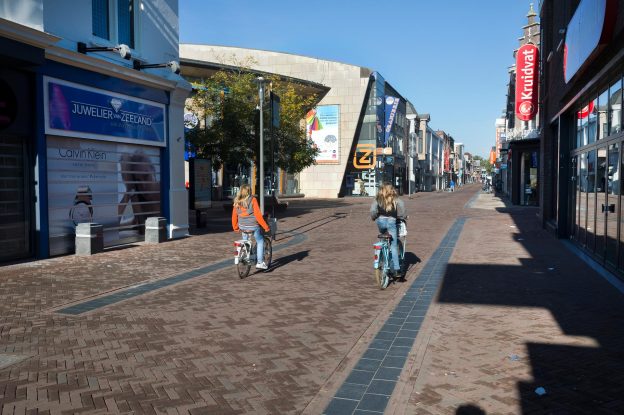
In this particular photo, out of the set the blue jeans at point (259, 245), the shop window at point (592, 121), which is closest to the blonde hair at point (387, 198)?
the blue jeans at point (259, 245)

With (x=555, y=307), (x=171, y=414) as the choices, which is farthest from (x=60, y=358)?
(x=555, y=307)

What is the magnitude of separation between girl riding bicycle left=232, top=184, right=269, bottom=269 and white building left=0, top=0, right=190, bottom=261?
4.54 m

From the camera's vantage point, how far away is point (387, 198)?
8.24 m

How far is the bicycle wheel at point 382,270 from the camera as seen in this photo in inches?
320

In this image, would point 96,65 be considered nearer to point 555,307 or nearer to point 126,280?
point 126,280

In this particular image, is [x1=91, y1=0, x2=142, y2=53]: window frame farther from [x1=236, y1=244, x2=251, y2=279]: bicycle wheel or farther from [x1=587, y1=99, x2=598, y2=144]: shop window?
[x1=587, y1=99, x2=598, y2=144]: shop window

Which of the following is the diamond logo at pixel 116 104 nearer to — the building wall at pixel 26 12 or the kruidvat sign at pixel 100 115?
the kruidvat sign at pixel 100 115

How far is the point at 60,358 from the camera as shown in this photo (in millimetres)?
4852

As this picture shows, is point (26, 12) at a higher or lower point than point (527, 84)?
lower

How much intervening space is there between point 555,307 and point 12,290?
25.5 ft

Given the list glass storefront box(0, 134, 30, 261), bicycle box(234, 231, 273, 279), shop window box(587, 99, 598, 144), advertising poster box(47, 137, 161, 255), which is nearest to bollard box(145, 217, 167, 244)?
advertising poster box(47, 137, 161, 255)

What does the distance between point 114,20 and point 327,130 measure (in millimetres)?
37278

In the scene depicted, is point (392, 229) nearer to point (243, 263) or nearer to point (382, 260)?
point (382, 260)

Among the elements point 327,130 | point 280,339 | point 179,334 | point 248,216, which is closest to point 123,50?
point 248,216
